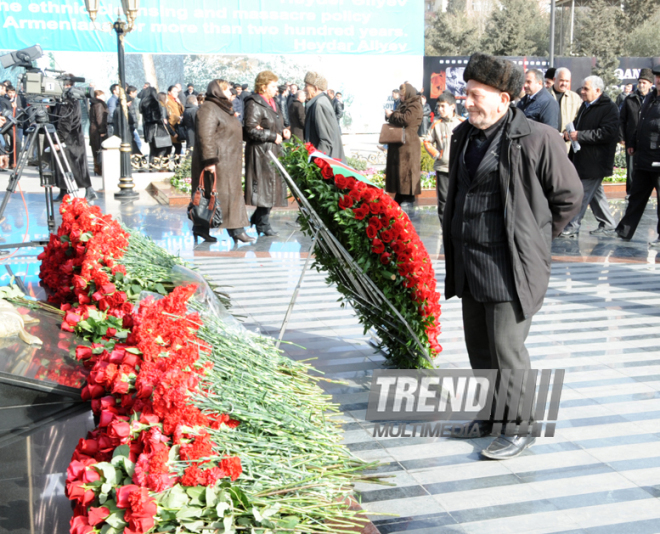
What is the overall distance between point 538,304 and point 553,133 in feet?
2.63

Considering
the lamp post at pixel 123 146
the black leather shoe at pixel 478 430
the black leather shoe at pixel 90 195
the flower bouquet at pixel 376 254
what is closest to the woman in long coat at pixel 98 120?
the lamp post at pixel 123 146

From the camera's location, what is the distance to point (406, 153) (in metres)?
10.7

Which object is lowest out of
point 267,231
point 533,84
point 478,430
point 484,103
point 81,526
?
point 478,430

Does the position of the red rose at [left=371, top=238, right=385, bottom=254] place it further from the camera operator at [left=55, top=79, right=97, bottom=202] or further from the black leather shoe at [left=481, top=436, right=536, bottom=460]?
the camera operator at [left=55, top=79, right=97, bottom=202]

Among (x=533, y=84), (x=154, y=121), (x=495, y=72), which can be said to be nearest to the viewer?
(x=495, y=72)

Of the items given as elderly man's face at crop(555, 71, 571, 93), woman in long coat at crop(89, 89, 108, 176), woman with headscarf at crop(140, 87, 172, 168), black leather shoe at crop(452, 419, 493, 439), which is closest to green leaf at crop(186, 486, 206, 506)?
black leather shoe at crop(452, 419, 493, 439)

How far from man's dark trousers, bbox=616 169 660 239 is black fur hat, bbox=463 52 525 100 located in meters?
5.93

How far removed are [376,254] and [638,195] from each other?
19.0 ft

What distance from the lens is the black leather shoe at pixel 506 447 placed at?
3451mm

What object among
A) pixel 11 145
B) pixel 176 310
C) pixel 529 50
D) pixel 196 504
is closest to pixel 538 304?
pixel 176 310

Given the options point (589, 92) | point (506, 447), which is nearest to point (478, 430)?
point (506, 447)

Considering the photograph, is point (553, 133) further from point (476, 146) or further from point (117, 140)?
point (117, 140)

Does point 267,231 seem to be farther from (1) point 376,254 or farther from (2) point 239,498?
(2) point 239,498

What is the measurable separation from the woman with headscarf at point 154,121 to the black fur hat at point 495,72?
14.1 meters
